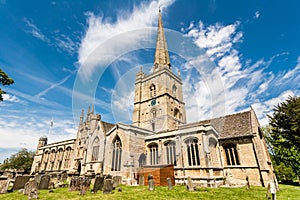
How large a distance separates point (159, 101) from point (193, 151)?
16.1 metres

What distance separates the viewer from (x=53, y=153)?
4769 centimetres

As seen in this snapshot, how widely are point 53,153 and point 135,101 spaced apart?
32.1m

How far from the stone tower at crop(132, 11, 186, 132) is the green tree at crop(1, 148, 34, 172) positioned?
1889 inches

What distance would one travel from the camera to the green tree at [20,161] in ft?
174

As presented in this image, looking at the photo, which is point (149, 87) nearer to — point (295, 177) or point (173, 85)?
point (173, 85)

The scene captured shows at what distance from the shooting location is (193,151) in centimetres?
1877

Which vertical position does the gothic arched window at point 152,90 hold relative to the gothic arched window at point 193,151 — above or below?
above

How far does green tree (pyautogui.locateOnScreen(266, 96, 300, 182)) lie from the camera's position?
73.7ft

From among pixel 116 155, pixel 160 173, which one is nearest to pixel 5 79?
pixel 116 155

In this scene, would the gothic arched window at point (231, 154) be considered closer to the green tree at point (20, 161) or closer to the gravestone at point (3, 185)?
the gravestone at point (3, 185)

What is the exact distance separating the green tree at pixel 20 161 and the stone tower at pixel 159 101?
4799cm

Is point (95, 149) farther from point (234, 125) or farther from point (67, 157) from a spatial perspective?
point (67, 157)

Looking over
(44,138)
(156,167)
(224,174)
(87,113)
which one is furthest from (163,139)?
(44,138)

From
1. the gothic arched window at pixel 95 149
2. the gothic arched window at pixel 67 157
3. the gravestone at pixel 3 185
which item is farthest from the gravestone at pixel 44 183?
the gothic arched window at pixel 67 157
